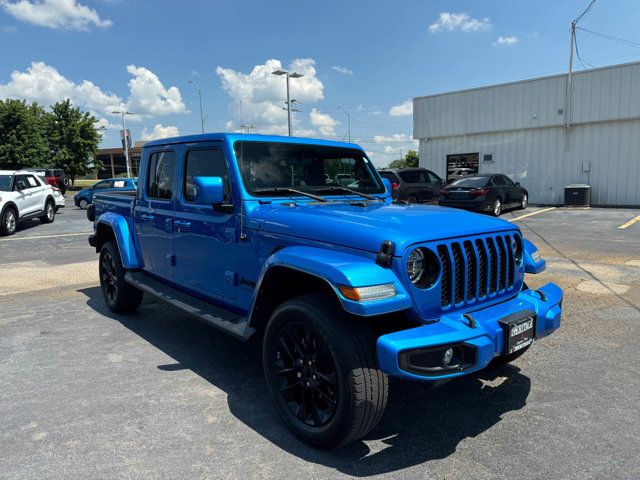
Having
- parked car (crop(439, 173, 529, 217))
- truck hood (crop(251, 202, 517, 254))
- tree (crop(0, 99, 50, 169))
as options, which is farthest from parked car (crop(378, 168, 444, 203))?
tree (crop(0, 99, 50, 169))

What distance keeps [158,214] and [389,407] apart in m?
2.84

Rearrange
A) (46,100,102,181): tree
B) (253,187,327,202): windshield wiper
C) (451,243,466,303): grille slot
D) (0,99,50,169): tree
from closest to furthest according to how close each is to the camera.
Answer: (451,243,466,303): grille slot → (253,187,327,202): windshield wiper → (0,99,50,169): tree → (46,100,102,181): tree

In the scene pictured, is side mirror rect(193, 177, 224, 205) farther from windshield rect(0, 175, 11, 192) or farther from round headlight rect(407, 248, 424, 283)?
windshield rect(0, 175, 11, 192)

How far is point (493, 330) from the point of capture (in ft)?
8.93

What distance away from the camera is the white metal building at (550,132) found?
63.2ft

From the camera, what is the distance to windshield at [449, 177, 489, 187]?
16.0 metres

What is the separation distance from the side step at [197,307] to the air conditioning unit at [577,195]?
18.9 metres

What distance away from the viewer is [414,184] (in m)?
16.8

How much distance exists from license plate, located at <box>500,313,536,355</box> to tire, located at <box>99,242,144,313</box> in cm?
418

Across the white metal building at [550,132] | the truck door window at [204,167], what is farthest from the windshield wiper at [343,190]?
the white metal building at [550,132]

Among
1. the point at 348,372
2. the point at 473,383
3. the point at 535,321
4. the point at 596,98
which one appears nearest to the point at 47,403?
the point at 348,372

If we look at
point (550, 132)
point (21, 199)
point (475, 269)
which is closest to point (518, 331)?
point (475, 269)

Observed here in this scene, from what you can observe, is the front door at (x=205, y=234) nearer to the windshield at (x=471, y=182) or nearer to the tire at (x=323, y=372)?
the tire at (x=323, y=372)

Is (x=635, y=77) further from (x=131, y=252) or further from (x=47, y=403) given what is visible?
(x=47, y=403)
